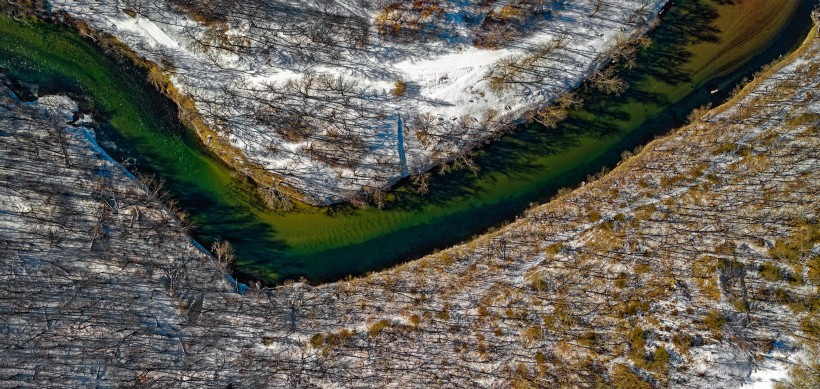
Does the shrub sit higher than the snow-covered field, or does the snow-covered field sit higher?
the snow-covered field

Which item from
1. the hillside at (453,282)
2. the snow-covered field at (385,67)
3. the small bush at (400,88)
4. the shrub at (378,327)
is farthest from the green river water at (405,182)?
the small bush at (400,88)

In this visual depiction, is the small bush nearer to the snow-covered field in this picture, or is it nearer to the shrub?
the snow-covered field

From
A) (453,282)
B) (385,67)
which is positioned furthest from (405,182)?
(385,67)

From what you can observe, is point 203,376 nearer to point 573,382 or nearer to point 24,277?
point 24,277

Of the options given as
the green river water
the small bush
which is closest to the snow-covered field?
the small bush

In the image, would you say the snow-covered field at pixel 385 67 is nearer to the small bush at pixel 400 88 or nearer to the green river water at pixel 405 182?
the small bush at pixel 400 88

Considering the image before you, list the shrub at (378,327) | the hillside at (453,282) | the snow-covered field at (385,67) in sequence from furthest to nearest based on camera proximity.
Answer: the snow-covered field at (385,67), the shrub at (378,327), the hillside at (453,282)
